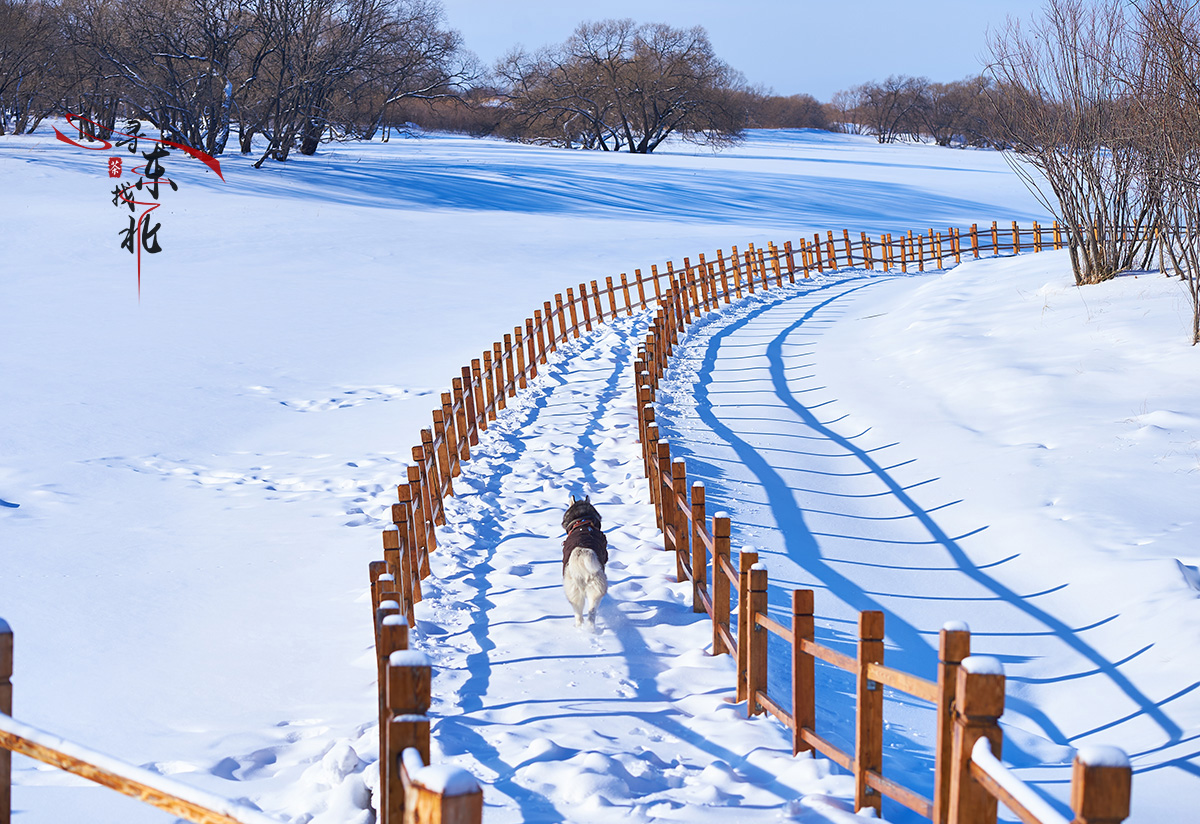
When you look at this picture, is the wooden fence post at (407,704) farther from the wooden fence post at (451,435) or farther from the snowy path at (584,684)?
the wooden fence post at (451,435)

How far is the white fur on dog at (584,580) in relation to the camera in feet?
17.3

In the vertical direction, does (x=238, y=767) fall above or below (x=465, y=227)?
below

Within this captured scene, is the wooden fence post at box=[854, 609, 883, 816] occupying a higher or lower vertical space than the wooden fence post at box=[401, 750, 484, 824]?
lower

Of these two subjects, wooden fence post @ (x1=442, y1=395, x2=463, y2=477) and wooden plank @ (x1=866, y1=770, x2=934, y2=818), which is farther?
wooden fence post @ (x1=442, y1=395, x2=463, y2=477)

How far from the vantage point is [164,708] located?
4.74m

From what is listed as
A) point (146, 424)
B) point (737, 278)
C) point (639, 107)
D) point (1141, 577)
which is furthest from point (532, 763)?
point (639, 107)

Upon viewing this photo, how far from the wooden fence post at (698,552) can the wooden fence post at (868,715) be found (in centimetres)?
227

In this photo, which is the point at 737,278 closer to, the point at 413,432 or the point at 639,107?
the point at 413,432

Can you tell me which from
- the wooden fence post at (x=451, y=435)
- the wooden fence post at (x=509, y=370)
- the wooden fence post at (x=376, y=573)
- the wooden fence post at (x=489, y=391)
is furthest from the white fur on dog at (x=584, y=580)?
the wooden fence post at (x=509, y=370)

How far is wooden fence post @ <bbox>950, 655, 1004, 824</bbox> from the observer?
257 centimetres

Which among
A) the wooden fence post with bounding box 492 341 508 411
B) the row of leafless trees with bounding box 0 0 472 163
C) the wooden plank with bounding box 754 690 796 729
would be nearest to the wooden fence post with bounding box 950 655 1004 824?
the wooden plank with bounding box 754 690 796 729

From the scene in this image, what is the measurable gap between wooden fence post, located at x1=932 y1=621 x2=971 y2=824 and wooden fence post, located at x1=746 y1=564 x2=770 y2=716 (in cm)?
147

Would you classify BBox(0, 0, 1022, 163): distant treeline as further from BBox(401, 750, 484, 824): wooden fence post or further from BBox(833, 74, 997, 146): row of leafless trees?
BBox(833, 74, 997, 146): row of leafless trees

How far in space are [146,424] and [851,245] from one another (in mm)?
20407
